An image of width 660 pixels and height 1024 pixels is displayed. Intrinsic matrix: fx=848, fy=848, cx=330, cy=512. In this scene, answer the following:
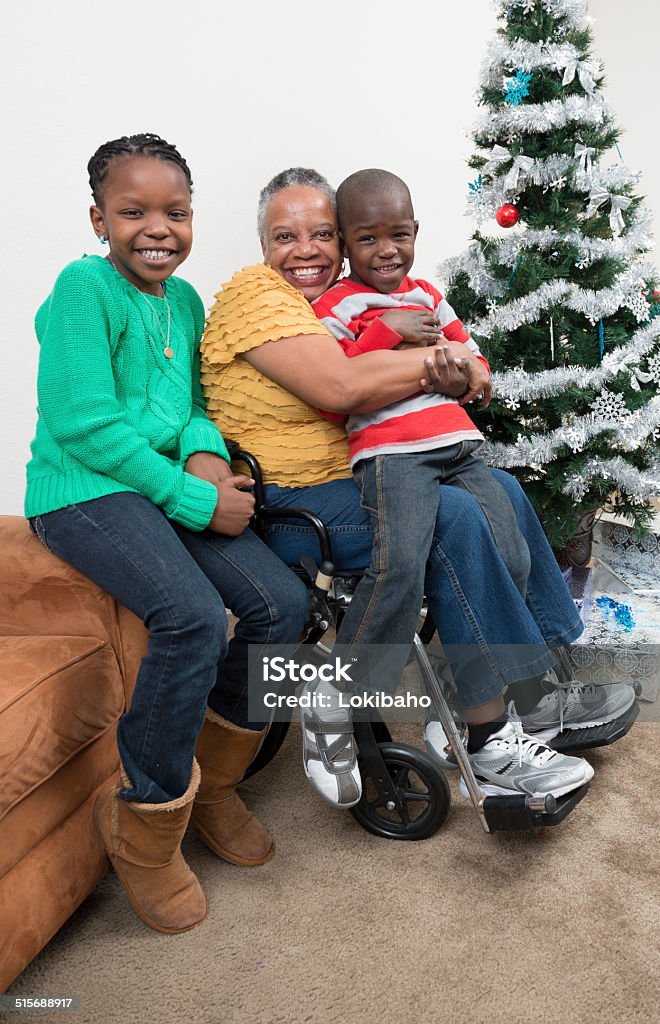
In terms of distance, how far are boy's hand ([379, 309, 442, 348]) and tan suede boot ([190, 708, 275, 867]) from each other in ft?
2.59

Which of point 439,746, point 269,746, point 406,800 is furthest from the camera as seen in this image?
point 269,746

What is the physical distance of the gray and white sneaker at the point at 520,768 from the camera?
1.55 meters

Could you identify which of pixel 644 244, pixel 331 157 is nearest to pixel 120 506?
pixel 644 244

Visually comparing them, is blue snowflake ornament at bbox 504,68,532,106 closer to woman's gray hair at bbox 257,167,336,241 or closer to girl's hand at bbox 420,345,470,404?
woman's gray hair at bbox 257,167,336,241

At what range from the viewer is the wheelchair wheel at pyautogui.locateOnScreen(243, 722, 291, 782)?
72.2 inches

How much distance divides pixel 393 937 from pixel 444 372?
98cm

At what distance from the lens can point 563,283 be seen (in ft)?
7.29

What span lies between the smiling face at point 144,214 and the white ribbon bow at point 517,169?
107 centimetres

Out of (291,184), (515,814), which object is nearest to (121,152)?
(291,184)

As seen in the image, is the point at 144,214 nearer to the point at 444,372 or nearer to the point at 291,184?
the point at 291,184

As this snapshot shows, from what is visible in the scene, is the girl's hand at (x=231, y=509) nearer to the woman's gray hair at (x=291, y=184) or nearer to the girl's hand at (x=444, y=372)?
the girl's hand at (x=444, y=372)

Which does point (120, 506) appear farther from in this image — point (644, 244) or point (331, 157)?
point (331, 157)

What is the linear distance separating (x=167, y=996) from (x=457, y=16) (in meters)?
3.13

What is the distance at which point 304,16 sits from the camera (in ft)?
8.64
